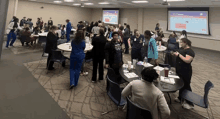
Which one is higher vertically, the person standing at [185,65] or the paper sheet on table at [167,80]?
the person standing at [185,65]

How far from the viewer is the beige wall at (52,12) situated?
44.7 ft

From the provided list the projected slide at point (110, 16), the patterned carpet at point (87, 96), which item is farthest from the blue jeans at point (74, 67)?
the projected slide at point (110, 16)

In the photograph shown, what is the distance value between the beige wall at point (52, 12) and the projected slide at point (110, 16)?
347 centimetres

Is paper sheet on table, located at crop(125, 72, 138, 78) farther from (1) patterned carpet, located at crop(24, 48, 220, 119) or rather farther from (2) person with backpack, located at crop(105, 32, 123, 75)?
(1) patterned carpet, located at crop(24, 48, 220, 119)

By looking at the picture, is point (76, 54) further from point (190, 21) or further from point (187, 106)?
point (190, 21)

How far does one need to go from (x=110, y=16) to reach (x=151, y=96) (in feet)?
51.2

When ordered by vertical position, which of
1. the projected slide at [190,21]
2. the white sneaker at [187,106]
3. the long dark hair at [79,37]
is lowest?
the white sneaker at [187,106]

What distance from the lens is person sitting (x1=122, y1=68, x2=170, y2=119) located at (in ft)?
4.97

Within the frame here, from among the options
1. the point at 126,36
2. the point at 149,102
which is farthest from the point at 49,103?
the point at 126,36

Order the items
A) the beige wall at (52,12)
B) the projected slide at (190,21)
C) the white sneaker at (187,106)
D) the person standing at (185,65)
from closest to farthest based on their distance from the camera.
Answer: the person standing at (185,65), the white sneaker at (187,106), the projected slide at (190,21), the beige wall at (52,12)

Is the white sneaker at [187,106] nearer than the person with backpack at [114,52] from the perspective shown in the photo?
Yes

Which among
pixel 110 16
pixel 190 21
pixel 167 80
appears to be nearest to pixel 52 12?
pixel 110 16

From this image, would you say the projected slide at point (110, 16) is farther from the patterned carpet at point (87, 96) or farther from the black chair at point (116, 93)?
the black chair at point (116, 93)

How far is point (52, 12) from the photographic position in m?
15.5
